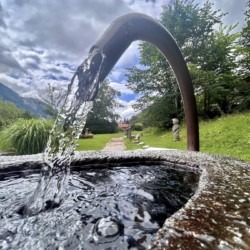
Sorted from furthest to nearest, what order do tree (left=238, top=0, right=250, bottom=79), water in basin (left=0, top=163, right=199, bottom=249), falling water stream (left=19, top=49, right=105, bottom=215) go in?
tree (left=238, top=0, right=250, bottom=79) < falling water stream (left=19, top=49, right=105, bottom=215) < water in basin (left=0, top=163, right=199, bottom=249)

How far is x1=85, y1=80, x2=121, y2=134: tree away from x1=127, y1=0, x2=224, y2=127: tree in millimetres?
11413

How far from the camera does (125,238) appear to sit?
120 cm

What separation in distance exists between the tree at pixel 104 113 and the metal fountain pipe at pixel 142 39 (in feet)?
79.3

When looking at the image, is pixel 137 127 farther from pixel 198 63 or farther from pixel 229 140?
pixel 229 140

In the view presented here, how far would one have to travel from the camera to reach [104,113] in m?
33.0

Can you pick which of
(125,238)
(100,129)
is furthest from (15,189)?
(100,129)

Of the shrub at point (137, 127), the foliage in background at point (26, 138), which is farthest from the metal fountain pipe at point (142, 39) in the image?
the shrub at point (137, 127)

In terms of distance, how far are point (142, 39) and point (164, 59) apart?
542 inches

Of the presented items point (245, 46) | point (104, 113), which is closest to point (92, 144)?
point (245, 46)

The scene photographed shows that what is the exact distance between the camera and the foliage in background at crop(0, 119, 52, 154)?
21.3 ft

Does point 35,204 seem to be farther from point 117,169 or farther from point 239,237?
point 239,237

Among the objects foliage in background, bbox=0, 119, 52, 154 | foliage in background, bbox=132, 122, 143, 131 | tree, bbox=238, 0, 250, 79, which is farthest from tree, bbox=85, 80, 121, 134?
foliage in background, bbox=0, 119, 52, 154

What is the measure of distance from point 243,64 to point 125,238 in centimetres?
1771

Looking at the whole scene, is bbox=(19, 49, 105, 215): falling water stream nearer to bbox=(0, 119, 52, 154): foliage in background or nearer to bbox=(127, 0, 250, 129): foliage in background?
bbox=(0, 119, 52, 154): foliage in background
